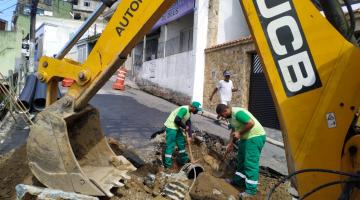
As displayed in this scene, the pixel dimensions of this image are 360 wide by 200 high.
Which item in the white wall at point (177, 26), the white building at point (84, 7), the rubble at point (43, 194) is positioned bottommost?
the rubble at point (43, 194)

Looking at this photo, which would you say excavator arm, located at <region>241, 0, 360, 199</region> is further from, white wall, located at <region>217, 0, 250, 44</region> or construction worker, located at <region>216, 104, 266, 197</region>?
white wall, located at <region>217, 0, 250, 44</region>

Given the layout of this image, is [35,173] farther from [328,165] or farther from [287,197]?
[287,197]

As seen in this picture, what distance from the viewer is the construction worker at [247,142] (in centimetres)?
635

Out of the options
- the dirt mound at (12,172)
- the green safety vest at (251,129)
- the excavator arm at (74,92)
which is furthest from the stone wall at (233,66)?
the excavator arm at (74,92)

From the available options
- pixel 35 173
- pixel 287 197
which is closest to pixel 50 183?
pixel 35 173

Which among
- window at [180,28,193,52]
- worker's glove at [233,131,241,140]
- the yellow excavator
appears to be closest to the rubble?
the yellow excavator

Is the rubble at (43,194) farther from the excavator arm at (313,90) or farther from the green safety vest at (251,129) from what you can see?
the green safety vest at (251,129)

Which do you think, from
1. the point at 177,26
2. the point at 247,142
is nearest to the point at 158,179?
the point at 247,142

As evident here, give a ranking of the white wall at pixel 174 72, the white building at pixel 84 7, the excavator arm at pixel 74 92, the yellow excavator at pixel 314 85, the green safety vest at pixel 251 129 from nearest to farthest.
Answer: the yellow excavator at pixel 314 85 < the excavator arm at pixel 74 92 < the green safety vest at pixel 251 129 < the white wall at pixel 174 72 < the white building at pixel 84 7

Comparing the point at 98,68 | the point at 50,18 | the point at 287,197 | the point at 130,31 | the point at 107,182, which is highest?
the point at 50,18

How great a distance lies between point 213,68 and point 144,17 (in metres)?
11.1

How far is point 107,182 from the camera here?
5078 mm

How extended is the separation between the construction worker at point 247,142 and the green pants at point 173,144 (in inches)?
46.0

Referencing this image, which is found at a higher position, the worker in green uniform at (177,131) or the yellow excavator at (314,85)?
the yellow excavator at (314,85)
